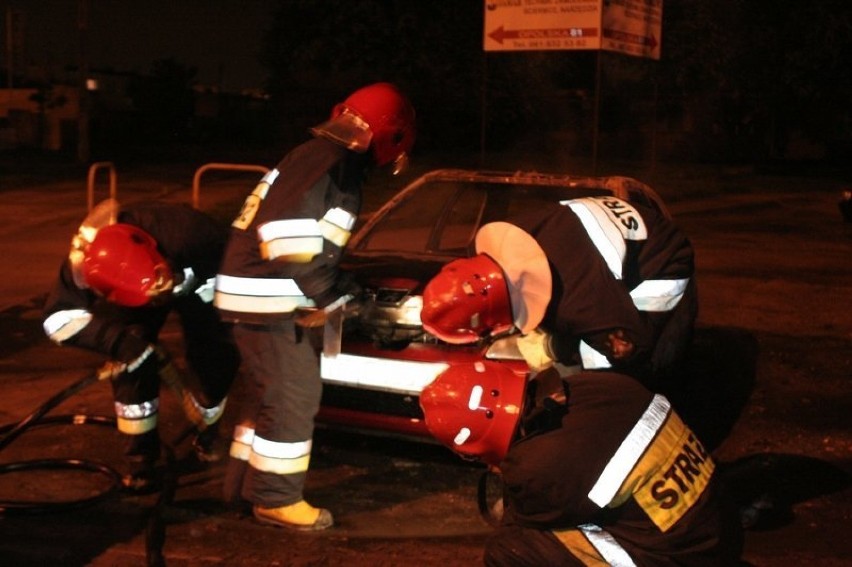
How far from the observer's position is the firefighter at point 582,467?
2.43m

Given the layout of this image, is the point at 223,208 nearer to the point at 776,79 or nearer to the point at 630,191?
the point at 630,191

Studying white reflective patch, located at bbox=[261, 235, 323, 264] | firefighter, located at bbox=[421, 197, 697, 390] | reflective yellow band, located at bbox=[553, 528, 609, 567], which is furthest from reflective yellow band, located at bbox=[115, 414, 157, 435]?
reflective yellow band, located at bbox=[553, 528, 609, 567]

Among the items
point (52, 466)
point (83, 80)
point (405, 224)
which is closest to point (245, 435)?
point (52, 466)

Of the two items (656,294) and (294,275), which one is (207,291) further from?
(656,294)

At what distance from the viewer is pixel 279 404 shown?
14.6 ft

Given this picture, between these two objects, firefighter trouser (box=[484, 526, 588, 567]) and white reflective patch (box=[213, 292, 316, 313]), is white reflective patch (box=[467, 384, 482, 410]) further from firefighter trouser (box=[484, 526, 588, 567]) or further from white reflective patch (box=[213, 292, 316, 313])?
white reflective patch (box=[213, 292, 316, 313])

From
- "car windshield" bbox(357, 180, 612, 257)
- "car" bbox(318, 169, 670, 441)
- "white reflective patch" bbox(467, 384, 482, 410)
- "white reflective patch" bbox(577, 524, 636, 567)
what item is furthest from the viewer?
"car windshield" bbox(357, 180, 612, 257)

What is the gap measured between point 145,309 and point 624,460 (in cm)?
313

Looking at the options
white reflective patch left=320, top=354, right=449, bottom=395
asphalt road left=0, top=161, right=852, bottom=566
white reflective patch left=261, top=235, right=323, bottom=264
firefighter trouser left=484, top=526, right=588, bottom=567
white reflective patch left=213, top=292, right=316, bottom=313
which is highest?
white reflective patch left=261, top=235, right=323, bottom=264

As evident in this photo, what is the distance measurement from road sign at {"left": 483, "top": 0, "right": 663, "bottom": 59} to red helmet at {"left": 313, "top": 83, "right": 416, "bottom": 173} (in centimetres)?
1042

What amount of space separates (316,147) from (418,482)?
178 cm

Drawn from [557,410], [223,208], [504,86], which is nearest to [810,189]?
[504,86]

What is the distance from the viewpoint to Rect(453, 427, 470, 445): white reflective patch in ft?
7.95

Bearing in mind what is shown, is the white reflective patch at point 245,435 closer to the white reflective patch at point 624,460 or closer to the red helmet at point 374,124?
the red helmet at point 374,124
